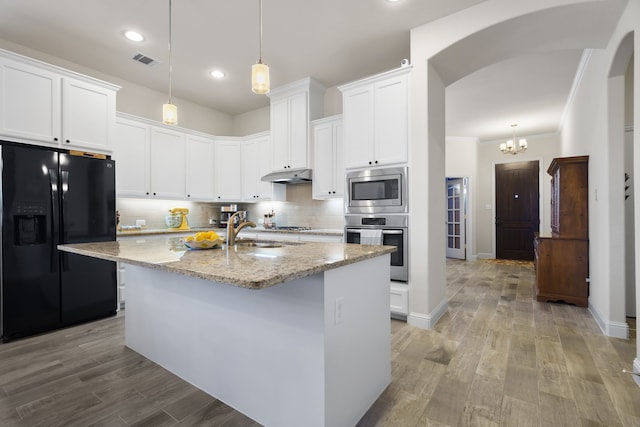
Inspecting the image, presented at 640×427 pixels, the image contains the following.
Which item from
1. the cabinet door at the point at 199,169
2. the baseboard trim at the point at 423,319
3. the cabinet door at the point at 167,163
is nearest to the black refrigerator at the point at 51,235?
the cabinet door at the point at 167,163

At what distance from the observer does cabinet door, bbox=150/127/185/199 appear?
14.2 ft

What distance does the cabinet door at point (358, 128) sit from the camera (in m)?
3.43

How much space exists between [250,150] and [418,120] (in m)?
2.96

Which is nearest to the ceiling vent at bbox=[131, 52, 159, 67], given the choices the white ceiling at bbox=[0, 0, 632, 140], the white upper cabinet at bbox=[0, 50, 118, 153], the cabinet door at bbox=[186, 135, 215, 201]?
the white ceiling at bbox=[0, 0, 632, 140]

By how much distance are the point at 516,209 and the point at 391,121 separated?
5.64 meters

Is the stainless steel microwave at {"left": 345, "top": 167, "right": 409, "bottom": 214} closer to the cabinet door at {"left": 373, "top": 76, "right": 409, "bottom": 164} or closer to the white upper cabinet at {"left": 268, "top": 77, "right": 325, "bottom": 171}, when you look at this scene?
the cabinet door at {"left": 373, "top": 76, "right": 409, "bottom": 164}

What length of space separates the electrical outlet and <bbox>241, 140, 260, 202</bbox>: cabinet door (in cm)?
381

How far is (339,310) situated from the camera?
1.49 m

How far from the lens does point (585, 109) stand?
12.5ft

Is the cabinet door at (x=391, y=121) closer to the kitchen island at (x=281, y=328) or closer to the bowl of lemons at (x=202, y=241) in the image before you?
the kitchen island at (x=281, y=328)

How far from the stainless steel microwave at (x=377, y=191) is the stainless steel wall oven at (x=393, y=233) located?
3.3 inches

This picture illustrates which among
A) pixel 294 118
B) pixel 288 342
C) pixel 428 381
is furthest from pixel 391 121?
pixel 288 342

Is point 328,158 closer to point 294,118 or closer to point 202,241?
point 294,118

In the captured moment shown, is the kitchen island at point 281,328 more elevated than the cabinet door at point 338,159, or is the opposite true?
the cabinet door at point 338,159
